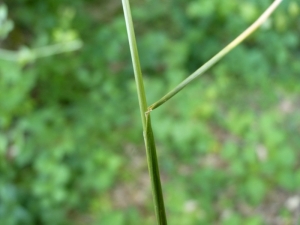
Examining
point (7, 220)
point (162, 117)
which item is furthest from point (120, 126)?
point (7, 220)

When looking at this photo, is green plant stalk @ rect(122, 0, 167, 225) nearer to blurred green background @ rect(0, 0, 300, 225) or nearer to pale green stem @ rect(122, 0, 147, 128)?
pale green stem @ rect(122, 0, 147, 128)

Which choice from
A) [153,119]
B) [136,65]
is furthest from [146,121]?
[153,119]

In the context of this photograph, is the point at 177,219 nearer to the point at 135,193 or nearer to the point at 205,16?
the point at 135,193

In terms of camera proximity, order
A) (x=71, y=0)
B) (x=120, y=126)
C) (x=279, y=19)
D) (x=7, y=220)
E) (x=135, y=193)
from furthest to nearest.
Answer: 1. (x=71, y=0)
2. (x=120, y=126)
3. (x=135, y=193)
4. (x=279, y=19)
5. (x=7, y=220)

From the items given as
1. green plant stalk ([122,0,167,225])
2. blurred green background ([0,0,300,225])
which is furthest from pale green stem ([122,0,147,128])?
blurred green background ([0,0,300,225])

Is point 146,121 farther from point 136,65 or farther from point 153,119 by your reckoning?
point 153,119

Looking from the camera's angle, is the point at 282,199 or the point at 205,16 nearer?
the point at 282,199

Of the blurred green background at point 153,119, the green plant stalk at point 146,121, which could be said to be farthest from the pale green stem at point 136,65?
the blurred green background at point 153,119

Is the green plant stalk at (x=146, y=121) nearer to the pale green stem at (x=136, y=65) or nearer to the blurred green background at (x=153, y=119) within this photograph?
the pale green stem at (x=136, y=65)
